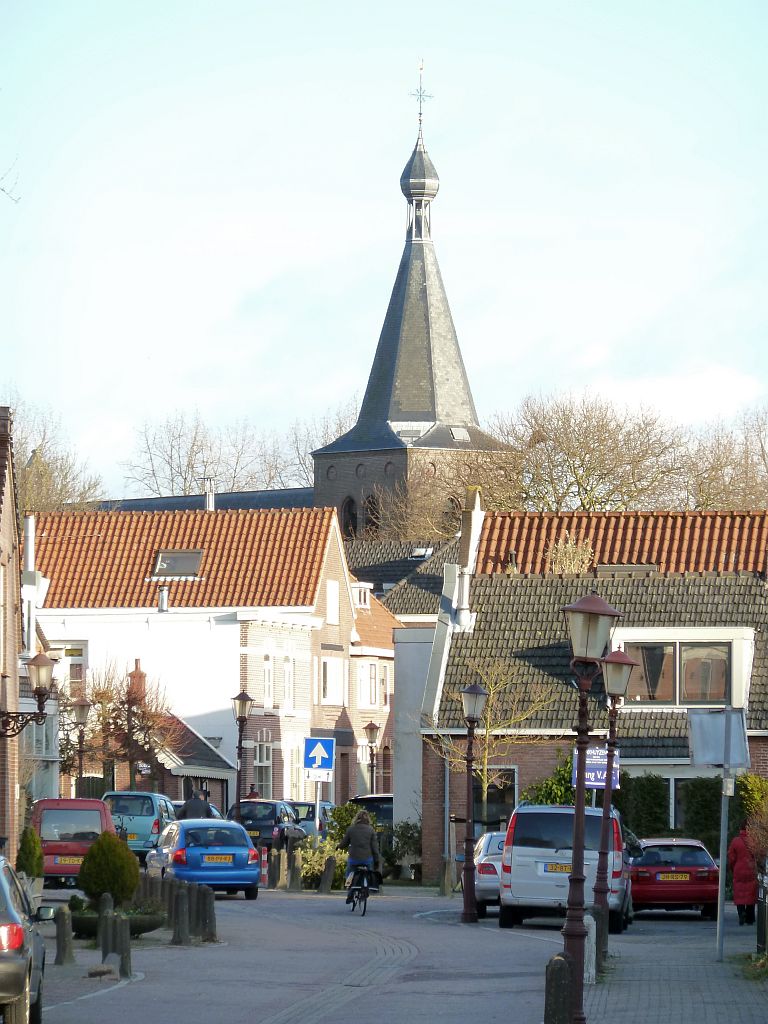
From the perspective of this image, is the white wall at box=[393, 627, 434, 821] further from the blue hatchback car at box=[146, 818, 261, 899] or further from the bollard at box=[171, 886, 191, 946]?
the bollard at box=[171, 886, 191, 946]

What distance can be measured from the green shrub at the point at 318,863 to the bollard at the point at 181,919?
13.2 metres

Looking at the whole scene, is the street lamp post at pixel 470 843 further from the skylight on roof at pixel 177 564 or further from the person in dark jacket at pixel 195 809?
the skylight on roof at pixel 177 564

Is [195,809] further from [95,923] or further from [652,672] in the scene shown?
[95,923]

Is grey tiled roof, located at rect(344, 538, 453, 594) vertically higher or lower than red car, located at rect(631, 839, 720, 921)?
higher

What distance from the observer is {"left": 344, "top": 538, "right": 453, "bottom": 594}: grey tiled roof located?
286ft

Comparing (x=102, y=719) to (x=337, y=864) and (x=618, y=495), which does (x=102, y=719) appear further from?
(x=618, y=495)

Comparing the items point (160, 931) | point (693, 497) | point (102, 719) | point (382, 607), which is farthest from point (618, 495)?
point (160, 931)

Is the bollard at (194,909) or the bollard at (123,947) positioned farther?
the bollard at (194,909)

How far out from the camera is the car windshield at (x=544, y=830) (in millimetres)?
26703

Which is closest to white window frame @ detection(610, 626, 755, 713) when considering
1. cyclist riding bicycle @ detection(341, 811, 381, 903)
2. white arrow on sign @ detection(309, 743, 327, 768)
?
white arrow on sign @ detection(309, 743, 327, 768)

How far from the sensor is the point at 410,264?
121 metres

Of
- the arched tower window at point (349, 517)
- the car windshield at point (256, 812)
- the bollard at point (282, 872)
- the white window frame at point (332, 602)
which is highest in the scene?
the arched tower window at point (349, 517)

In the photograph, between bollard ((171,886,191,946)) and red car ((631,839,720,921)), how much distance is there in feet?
32.5

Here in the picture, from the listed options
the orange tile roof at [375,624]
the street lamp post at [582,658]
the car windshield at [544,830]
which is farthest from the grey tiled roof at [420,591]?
the street lamp post at [582,658]
